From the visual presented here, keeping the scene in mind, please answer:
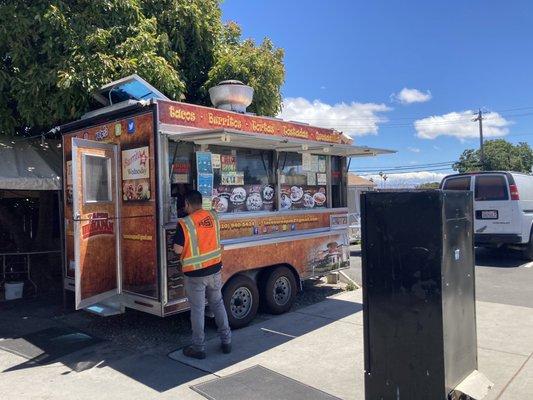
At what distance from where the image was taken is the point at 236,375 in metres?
4.64

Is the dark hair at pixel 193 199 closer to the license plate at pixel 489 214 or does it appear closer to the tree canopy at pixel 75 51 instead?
the tree canopy at pixel 75 51

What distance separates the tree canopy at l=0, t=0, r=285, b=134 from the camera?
706cm

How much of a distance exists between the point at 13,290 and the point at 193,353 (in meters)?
5.10

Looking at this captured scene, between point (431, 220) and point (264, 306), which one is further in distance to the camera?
point (264, 306)

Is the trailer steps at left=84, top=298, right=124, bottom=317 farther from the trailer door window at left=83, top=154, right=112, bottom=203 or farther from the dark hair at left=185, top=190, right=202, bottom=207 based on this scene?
the dark hair at left=185, top=190, right=202, bottom=207

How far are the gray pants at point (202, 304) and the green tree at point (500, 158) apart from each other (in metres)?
56.8

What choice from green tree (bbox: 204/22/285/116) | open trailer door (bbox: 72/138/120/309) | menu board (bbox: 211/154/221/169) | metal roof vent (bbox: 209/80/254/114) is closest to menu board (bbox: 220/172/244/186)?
menu board (bbox: 211/154/221/169)

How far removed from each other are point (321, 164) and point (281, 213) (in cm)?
156

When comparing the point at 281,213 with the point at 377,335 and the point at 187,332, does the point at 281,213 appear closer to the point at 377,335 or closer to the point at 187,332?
the point at 187,332

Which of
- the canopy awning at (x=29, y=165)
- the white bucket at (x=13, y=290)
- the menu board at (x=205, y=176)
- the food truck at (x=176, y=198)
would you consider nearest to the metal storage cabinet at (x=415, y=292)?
the food truck at (x=176, y=198)

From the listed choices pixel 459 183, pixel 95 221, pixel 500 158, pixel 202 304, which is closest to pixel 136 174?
pixel 95 221

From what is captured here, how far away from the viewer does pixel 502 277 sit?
31.7 feet

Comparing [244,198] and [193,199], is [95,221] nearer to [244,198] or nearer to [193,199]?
[193,199]

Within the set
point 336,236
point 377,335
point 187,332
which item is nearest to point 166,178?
point 187,332
